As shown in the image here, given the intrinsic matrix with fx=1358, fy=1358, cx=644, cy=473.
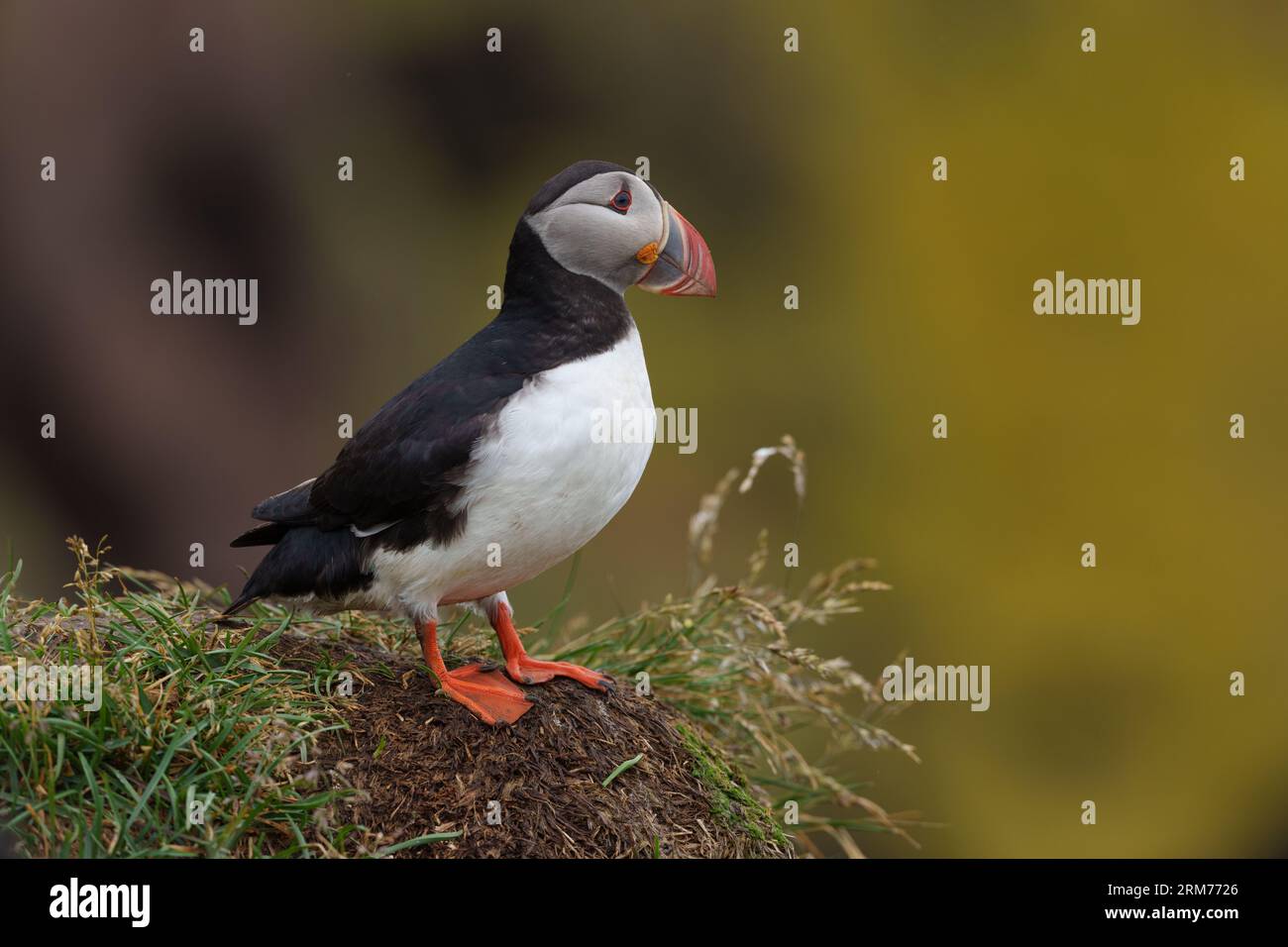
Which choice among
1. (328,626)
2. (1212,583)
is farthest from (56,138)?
(1212,583)

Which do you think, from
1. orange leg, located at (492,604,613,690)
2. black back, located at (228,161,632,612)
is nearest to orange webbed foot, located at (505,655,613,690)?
orange leg, located at (492,604,613,690)

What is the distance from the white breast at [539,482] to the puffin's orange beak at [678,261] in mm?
349

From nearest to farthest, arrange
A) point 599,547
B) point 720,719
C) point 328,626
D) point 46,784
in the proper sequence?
point 46,784 < point 328,626 < point 720,719 < point 599,547

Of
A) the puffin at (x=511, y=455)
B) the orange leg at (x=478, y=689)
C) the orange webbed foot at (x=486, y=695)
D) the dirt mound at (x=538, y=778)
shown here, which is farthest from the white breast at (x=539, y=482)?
the dirt mound at (x=538, y=778)

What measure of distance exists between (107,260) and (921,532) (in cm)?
520

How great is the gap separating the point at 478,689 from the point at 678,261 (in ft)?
5.14

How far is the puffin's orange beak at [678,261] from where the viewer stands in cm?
455

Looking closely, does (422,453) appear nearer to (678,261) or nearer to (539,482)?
(539,482)

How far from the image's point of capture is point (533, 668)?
182 inches

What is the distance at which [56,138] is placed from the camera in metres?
8.35

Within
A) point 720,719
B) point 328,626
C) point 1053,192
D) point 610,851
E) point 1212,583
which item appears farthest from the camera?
point 1053,192

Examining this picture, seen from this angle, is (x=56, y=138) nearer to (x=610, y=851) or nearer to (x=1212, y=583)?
(x=610, y=851)

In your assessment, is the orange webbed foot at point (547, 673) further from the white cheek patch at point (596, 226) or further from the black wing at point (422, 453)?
the white cheek patch at point (596, 226)

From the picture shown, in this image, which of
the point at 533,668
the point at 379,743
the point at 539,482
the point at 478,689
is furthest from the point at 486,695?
the point at 539,482
